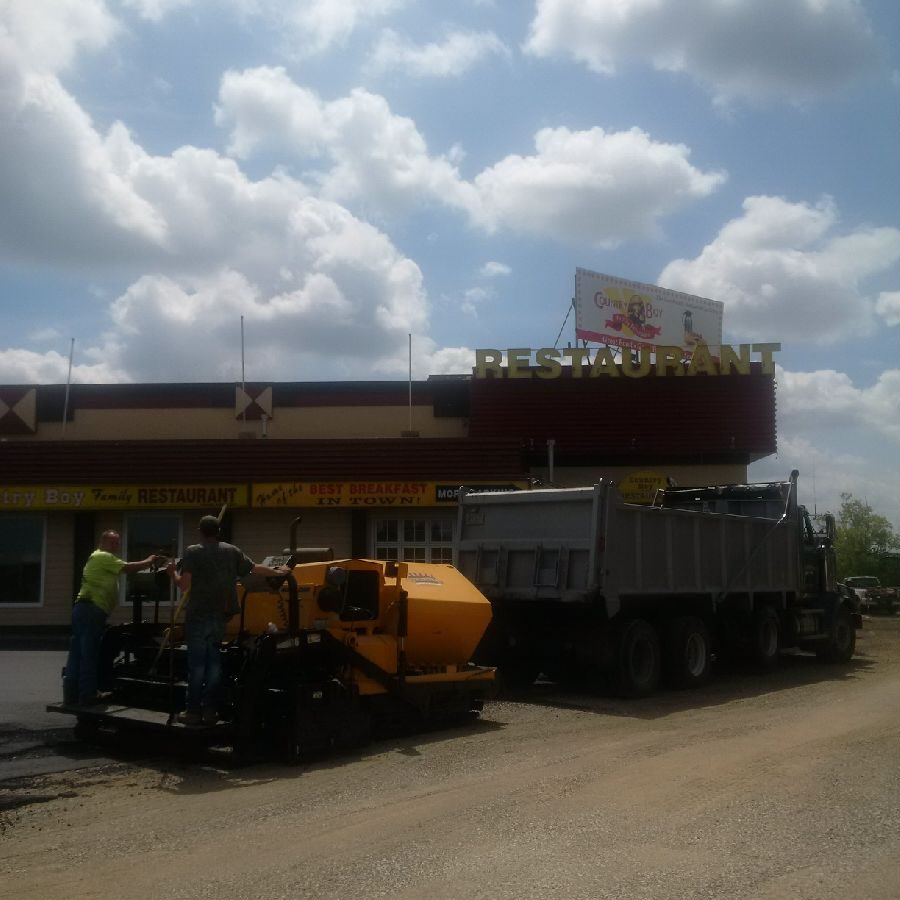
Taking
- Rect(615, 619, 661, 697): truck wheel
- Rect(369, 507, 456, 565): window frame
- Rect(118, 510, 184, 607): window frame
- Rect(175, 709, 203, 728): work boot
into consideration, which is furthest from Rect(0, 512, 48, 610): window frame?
Rect(175, 709, 203, 728): work boot

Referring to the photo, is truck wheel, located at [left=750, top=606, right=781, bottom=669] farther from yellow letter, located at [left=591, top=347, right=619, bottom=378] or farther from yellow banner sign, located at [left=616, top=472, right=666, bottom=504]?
yellow letter, located at [left=591, top=347, right=619, bottom=378]

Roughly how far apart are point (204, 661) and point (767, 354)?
22.7 meters

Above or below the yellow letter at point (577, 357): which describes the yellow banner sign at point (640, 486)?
below

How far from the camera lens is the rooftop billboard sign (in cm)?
3266

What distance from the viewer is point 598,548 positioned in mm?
13117

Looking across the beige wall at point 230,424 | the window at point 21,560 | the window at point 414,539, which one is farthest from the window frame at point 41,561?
the window at point 414,539

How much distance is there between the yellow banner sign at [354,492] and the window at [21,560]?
5.30 meters

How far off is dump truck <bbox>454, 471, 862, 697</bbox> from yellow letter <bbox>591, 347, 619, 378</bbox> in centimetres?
1130

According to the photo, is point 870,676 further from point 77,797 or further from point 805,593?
point 77,797

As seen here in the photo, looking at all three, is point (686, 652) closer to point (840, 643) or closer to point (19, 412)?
point (840, 643)

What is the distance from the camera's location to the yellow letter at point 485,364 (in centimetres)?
2803

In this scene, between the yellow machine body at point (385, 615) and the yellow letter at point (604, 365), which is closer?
the yellow machine body at point (385, 615)

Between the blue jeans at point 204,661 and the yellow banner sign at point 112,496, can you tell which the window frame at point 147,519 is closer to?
the yellow banner sign at point 112,496

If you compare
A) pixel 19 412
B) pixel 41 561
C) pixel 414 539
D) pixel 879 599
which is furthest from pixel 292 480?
pixel 879 599
